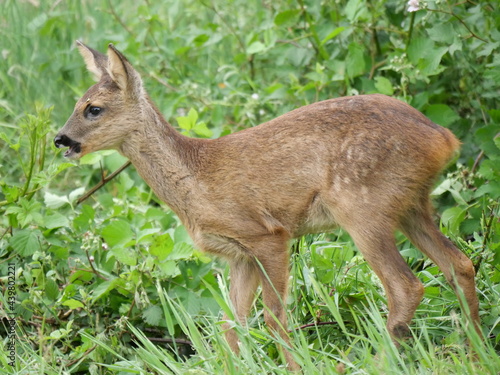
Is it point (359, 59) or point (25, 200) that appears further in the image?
point (359, 59)

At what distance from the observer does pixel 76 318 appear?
5.71 meters

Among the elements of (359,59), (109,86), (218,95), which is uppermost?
(109,86)

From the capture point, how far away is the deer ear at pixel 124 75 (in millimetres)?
5102

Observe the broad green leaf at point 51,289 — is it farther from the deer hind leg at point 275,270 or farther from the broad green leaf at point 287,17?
the broad green leaf at point 287,17

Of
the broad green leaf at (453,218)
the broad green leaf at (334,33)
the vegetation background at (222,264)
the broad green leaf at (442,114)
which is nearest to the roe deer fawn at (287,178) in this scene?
the vegetation background at (222,264)

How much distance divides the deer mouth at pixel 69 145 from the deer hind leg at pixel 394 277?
5.59 ft

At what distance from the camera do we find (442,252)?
16.4ft

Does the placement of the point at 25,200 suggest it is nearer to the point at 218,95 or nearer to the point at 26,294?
the point at 26,294

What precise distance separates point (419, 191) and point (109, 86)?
75.5 inches

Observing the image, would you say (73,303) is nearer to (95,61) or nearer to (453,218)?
(95,61)

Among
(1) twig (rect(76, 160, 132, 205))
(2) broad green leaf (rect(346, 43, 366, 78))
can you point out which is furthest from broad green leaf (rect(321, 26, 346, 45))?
(1) twig (rect(76, 160, 132, 205))

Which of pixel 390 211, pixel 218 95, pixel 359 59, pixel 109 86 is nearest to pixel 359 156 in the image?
pixel 390 211

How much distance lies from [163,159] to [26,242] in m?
1.13

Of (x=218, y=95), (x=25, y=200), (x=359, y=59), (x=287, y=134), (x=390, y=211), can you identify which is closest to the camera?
(x=390, y=211)
